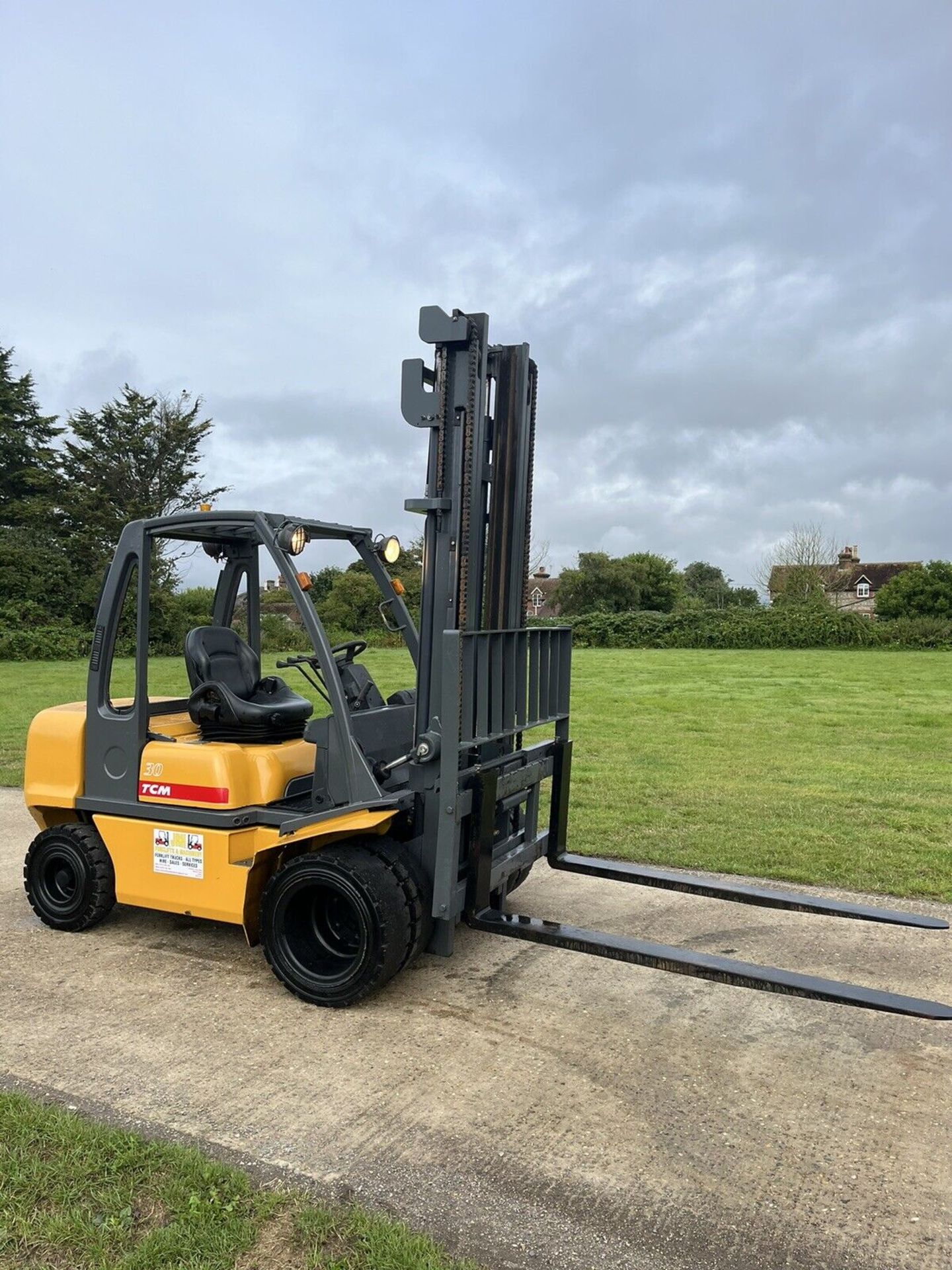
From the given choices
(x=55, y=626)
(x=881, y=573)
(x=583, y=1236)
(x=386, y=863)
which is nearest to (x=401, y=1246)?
(x=583, y=1236)

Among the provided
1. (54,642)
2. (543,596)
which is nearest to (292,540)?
(54,642)

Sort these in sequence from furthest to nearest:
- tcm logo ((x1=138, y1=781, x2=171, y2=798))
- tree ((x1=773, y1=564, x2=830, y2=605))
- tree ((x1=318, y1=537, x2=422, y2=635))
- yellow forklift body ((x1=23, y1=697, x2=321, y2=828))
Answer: tree ((x1=773, y1=564, x2=830, y2=605)), tree ((x1=318, y1=537, x2=422, y2=635)), tcm logo ((x1=138, y1=781, x2=171, y2=798)), yellow forklift body ((x1=23, y1=697, x2=321, y2=828))

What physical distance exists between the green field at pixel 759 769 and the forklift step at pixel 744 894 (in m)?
1.88

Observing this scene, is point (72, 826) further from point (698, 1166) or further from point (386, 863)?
point (698, 1166)

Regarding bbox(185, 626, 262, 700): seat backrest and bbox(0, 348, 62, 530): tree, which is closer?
bbox(185, 626, 262, 700): seat backrest

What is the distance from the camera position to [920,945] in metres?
5.52

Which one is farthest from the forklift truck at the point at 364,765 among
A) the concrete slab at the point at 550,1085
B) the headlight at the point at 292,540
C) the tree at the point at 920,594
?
the tree at the point at 920,594

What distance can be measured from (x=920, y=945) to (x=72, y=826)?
4907 mm

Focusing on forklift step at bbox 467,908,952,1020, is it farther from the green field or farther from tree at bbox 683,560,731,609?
tree at bbox 683,560,731,609

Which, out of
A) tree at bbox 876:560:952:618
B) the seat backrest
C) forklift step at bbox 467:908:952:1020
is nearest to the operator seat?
the seat backrest

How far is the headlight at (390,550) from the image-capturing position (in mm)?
5410

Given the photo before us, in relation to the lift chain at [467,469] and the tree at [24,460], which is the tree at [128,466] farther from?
the lift chain at [467,469]

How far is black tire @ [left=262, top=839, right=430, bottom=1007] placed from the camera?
4.41 m

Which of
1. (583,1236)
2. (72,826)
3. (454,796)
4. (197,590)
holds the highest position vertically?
(197,590)
